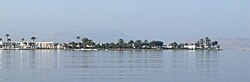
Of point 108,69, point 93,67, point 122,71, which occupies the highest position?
point 93,67

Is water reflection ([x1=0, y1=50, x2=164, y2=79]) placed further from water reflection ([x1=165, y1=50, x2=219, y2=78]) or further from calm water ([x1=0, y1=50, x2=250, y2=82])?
water reflection ([x1=165, y1=50, x2=219, y2=78])

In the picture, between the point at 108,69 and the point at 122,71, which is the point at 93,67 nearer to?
the point at 108,69

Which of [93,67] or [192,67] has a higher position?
[93,67]

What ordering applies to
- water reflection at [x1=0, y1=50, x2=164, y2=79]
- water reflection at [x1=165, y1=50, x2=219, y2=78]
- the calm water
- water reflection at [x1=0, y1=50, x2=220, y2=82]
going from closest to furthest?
1. the calm water
2. water reflection at [x1=0, y1=50, x2=220, y2=82]
3. water reflection at [x1=0, y1=50, x2=164, y2=79]
4. water reflection at [x1=165, y1=50, x2=219, y2=78]

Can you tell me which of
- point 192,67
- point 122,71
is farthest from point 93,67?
point 192,67

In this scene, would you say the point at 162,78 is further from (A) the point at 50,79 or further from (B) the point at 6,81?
(B) the point at 6,81

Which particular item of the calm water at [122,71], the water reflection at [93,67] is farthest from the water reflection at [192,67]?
the water reflection at [93,67]

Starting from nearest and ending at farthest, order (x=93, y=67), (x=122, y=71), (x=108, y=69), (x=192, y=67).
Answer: (x=122, y=71) → (x=108, y=69) → (x=93, y=67) → (x=192, y=67)

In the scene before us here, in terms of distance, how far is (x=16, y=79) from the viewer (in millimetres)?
42219

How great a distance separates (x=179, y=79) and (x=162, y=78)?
159cm

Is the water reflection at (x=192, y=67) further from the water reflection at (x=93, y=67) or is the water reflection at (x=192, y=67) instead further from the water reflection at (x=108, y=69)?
the water reflection at (x=93, y=67)

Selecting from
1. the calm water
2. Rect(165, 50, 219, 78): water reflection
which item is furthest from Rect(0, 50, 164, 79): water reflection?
Rect(165, 50, 219, 78): water reflection

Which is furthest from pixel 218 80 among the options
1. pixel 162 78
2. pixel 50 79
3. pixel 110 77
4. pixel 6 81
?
pixel 6 81

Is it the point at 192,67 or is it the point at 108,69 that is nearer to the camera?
the point at 108,69
